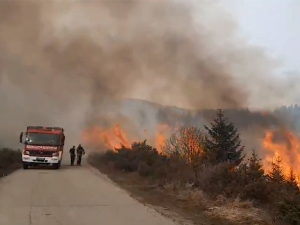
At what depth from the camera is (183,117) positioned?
2502 inches

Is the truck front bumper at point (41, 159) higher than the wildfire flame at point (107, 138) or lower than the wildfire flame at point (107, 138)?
lower

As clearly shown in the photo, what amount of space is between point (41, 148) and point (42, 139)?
2.07 feet

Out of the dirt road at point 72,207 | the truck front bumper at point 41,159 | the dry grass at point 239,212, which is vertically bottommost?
the dirt road at point 72,207

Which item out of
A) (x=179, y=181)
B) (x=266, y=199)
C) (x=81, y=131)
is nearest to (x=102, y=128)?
(x=81, y=131)

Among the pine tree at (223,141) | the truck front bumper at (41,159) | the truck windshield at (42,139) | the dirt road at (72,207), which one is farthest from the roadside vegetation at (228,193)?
the pine tree at (223,141)

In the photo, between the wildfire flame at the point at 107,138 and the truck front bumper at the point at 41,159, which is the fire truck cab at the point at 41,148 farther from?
the wildfire flame at the point at 107,138

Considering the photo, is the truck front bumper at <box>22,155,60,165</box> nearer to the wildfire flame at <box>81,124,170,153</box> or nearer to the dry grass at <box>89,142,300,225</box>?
the dry grass at <box>89,142,300,225</box>

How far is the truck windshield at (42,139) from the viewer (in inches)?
917

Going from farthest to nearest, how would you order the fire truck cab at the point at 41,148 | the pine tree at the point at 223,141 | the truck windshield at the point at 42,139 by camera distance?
the pine tree at the point at 223,141 → the truck windshield at the point at 42,139 → the fire truck cab at the point at 41,148

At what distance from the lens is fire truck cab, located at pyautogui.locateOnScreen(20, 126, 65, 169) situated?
2312 cm

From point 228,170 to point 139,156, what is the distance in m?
12.5

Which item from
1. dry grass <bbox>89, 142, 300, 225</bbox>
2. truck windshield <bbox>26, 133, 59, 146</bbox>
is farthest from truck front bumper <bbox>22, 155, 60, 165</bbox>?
dry grass <bbox>89, 142, 300, 225</bbox>

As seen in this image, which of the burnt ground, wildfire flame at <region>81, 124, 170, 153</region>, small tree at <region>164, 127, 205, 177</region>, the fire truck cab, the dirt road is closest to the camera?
the dirt road

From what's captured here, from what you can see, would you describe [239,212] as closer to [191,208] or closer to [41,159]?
[191,208]
